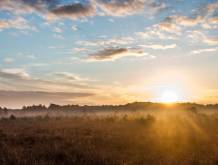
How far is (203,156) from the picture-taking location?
13031 mm

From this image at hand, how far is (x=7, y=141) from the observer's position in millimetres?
15938

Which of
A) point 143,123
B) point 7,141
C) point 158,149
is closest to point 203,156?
point 158,149

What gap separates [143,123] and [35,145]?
1359cm

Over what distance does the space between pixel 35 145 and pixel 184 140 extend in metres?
7.93

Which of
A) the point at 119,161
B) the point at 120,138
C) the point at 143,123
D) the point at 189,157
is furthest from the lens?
the point at 143,123

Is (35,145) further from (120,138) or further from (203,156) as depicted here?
(203,156)

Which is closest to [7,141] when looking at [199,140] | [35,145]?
[35,145]

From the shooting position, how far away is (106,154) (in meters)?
12.9

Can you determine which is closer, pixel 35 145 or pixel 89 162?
pixel 89 162

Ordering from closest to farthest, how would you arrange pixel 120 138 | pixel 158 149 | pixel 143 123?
pixel 158 149 < pixel 120 138 < pixel 143 123

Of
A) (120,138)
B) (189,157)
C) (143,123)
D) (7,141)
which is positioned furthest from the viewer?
(143,123)

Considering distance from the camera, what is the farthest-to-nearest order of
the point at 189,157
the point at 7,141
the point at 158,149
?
the point at 7,141
the point at 158,149
the point at 189,157

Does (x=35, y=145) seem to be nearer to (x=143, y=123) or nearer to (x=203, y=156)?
(x=203, y=156)

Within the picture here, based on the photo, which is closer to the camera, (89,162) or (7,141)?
(89,162)
